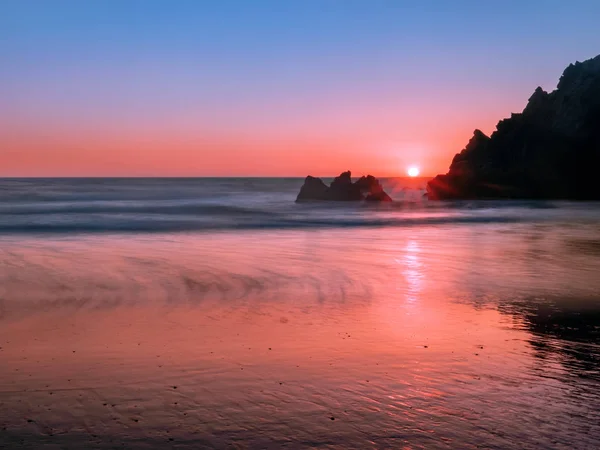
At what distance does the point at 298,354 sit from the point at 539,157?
92.2 meters

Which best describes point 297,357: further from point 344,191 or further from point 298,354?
point 344,191

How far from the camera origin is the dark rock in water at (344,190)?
99.1 m

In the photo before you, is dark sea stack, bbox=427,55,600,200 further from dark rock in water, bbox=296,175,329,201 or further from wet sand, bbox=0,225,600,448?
wet sand, bbox=0,225,600,448

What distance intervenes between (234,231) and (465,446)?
36.7m

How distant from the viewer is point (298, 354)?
11148 millimetres

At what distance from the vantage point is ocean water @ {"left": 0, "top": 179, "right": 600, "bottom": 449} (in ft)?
25.5

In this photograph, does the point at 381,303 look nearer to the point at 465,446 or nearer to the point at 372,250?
the point at 465,446

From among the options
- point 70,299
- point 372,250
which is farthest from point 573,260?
point 70,299

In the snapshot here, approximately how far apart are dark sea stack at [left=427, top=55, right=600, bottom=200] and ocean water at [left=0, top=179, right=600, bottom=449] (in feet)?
239

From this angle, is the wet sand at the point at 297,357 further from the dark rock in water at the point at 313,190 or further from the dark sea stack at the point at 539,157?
the dark rock in water at the point at 313,190

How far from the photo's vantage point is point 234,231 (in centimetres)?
4338

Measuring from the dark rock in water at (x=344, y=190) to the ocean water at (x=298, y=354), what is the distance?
74260mm

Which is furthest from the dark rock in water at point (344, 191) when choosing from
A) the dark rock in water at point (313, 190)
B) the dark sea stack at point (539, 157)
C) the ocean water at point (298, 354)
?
the ocean water at point (298, 354)

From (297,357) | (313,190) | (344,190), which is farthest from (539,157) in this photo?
(297,357)
